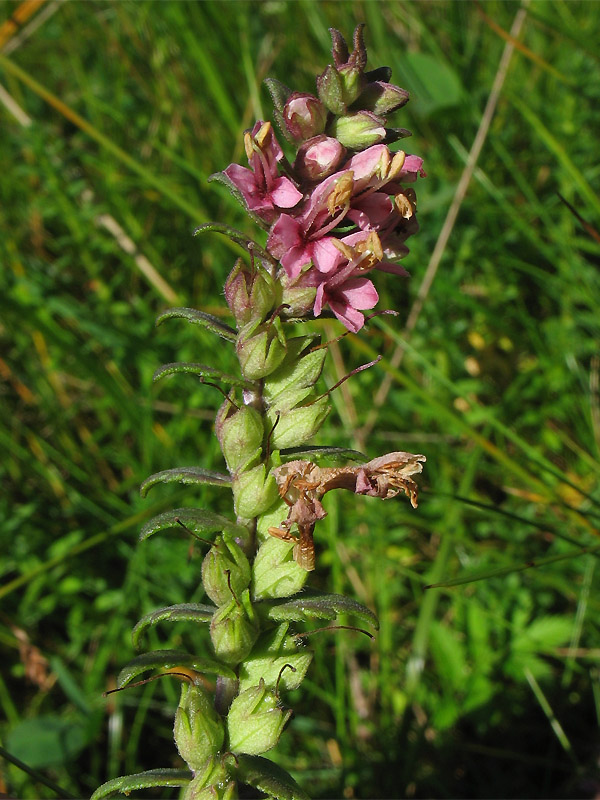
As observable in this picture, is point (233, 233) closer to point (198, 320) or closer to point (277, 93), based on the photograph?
point (198, 320)

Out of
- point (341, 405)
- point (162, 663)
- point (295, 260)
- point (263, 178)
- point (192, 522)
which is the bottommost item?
point (341, 405)

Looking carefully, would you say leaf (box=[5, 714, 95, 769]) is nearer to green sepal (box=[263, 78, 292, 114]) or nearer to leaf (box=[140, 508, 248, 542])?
leaf (box=[140, 508, 248, 542])

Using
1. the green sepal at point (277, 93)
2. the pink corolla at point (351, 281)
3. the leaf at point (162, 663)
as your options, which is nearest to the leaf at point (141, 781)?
the leaf at point (162, 663)

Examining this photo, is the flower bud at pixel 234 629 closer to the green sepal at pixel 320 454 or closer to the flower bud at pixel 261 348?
the green sepal at pixel 320 454

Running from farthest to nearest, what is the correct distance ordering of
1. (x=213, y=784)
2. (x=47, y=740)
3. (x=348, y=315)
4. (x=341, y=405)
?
(x=341, y=405), (x=47, y=740), (x=348, y=315), (x=213, y=784)

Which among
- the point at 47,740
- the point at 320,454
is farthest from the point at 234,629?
the point at 47,740

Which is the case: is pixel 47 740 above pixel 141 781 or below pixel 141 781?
below
